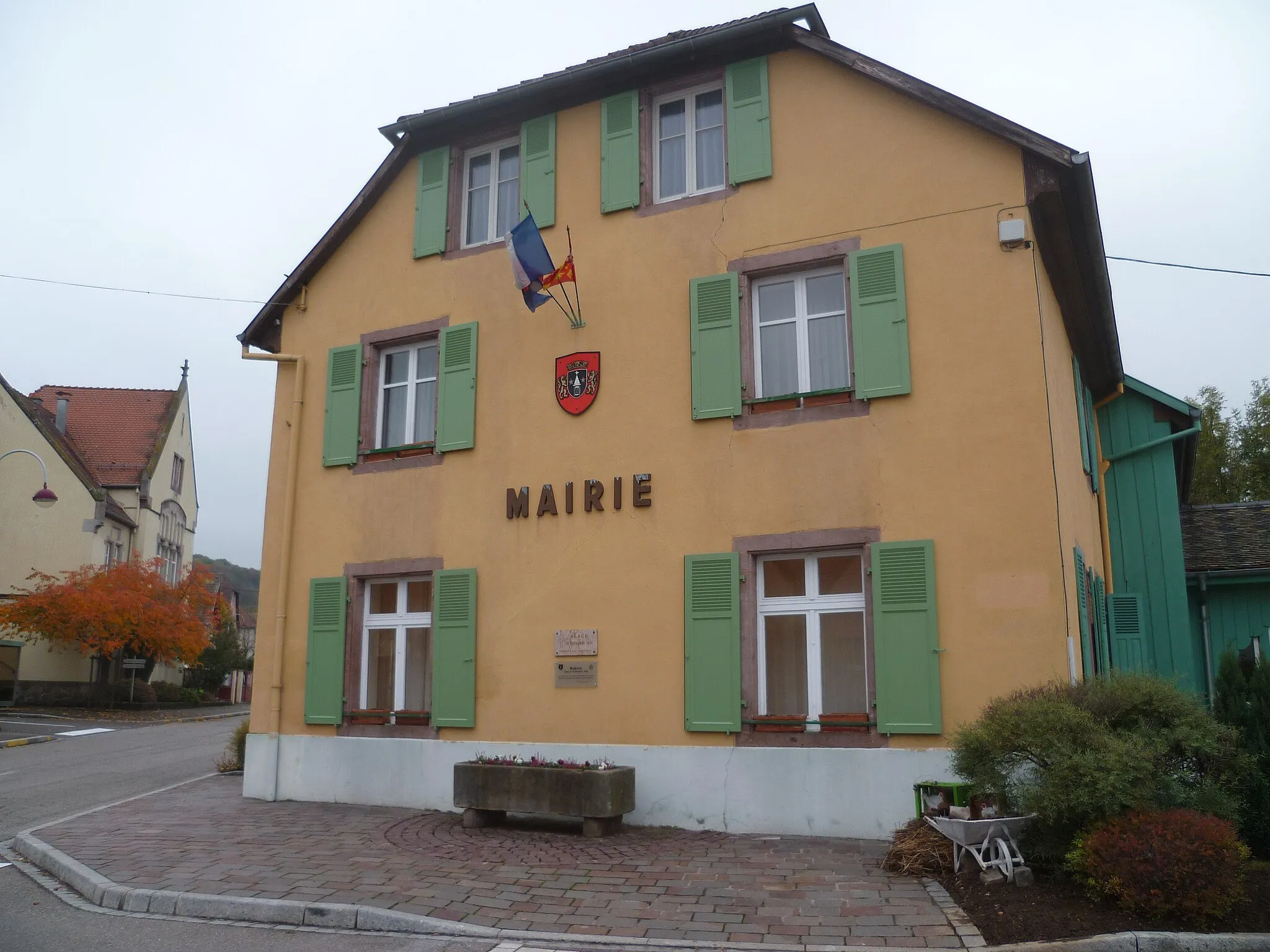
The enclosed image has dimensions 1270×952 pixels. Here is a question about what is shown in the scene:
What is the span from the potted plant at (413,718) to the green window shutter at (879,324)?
591cm

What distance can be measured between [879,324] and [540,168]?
462 centimetres

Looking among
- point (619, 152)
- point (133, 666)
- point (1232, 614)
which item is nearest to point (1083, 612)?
point (1232, 614)

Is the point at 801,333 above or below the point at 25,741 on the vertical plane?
above

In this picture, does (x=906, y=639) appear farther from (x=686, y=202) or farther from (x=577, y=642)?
(x=686, y=202)

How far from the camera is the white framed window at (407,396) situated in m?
13.1

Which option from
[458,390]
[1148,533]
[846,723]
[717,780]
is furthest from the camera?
[1148,533]

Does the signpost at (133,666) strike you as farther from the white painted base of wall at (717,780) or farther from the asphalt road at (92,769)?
the white painted base of wall at (717,780)

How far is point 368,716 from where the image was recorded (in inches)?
488

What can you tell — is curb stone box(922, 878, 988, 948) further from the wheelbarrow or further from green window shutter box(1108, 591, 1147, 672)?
green window shutter box(1108, 591, 1147, 672)

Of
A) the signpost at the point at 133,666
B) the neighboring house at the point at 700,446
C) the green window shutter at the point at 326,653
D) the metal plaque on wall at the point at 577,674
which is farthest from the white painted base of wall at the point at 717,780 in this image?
the signpost at the point at 133,666

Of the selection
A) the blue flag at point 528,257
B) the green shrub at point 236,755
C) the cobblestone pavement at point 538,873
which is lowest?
the cobblestone pavement at point 538,873

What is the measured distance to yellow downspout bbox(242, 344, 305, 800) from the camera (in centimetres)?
1287

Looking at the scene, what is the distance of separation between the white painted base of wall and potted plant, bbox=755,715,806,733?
0.19 metres

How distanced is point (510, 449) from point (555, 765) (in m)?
3.62
